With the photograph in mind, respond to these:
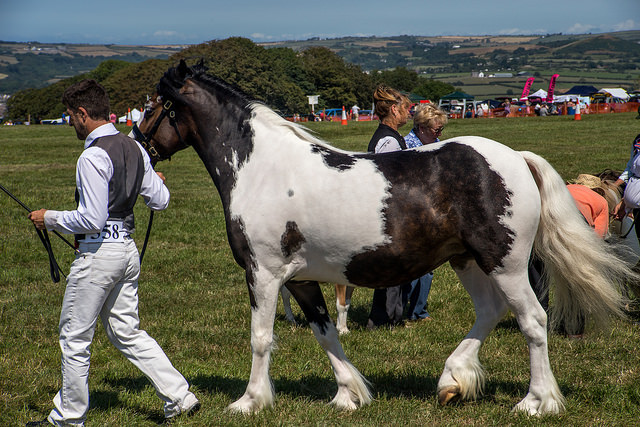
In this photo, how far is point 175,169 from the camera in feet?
76.4

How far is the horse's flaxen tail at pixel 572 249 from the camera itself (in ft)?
16.1

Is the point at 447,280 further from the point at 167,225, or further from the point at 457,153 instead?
the point at 167,225

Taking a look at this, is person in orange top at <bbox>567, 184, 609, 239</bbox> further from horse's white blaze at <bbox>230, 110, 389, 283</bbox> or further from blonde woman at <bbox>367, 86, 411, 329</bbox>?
horse's white blaze at <bbox>230, 110, 389, 283</bbox>

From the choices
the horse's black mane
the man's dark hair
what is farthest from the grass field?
the man's dark hair

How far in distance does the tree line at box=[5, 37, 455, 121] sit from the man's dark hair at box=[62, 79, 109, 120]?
163ft

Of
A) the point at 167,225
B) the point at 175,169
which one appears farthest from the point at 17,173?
the point at 167,225

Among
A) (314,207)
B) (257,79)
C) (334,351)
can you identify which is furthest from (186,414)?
(257,79)

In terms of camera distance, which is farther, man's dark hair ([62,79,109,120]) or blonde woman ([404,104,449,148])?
blonde woman ([404,104,449,148])

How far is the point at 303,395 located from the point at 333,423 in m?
0.66

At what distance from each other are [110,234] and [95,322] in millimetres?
611

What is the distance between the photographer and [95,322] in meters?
4.34

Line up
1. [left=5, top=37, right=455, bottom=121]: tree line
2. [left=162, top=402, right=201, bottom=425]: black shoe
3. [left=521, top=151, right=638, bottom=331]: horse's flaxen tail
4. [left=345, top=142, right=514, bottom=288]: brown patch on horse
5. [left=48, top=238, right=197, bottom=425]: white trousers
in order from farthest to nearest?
1. [left=5, top=37, right=455, bottom=121]: tree line
2. [left=521, top=151, right=638, bottom=331]: horse's flaxen tail
3. [left=162, top=402, right=201, bottom=425]: black shoe
4. [left=345, top=142, right=514, bottom=288]: brown patch on horse
5. [left=48, top=238, right=197, bottom=425]: white trousers

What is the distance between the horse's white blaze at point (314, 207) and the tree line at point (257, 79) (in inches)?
1958

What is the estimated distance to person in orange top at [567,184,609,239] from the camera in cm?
673
